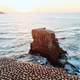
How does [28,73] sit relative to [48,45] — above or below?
below

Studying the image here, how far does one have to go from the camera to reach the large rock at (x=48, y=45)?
23030 mm

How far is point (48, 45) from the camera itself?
2312 centimetres

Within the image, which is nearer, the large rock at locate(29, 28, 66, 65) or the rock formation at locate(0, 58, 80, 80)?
the rock formation at locate(0, 58, 80, 80)

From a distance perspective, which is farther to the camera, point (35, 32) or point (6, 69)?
point (35, 32)

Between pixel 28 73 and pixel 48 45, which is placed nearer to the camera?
pixel 28 73

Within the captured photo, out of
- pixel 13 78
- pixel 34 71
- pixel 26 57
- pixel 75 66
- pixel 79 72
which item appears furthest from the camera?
pixel 26 57

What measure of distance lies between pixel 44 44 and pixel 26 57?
2909mm

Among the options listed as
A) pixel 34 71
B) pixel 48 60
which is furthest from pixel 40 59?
pixel 34 71

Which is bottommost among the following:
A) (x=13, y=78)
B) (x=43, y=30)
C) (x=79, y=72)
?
(x=79, y=72)

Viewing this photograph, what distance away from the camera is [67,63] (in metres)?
23.9

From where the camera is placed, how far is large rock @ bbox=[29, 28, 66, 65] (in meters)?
23.0

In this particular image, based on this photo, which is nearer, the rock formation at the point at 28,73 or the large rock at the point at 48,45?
the rock formation at the point at 28,73

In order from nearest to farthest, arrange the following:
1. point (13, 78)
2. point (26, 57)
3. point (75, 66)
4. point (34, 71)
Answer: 1. point (13, 78)
2. point (34, 71)
3. point (75, 66)
4. point (26, 57)

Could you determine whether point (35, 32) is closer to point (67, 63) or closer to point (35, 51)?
point (35, 51)
